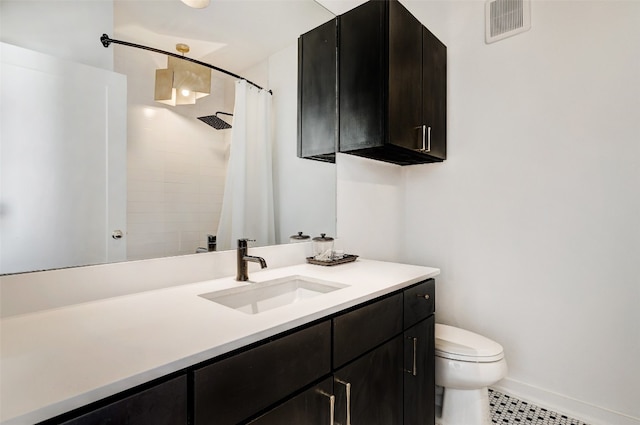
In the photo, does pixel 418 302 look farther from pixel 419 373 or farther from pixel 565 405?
pixel 565 405

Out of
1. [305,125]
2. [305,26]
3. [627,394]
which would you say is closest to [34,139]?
[305,125]

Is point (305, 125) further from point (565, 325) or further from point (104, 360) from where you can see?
point (565, 325)

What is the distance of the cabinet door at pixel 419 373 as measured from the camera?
1421mm

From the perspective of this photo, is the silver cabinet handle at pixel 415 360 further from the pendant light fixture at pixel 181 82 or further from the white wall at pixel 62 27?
the white wall at pixel 62 27

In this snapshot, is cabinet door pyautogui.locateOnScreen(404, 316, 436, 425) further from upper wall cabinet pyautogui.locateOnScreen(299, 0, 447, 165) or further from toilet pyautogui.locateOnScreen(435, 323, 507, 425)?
upper wall cabinet pyautogui.locateOnScreen(299, 0, 447, 165)

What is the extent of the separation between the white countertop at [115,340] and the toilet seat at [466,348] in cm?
84

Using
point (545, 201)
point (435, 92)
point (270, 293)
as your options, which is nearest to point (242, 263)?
point (270, 293)

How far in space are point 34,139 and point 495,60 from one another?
95.8 inches

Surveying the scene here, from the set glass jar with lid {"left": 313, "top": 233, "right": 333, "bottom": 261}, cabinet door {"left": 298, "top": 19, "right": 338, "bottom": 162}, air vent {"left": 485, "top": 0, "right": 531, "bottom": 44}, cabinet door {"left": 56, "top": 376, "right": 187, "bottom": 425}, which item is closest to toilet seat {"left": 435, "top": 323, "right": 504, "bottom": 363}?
glass jar with lid {"left": 313, "top": 233, "right": 333, "bottom": 261}

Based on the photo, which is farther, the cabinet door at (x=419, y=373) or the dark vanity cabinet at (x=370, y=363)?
the cabinet door at (x=419, y=373)

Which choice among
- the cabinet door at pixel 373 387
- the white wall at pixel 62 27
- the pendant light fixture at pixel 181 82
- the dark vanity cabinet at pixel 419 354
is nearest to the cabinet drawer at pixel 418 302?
the dark vanity cabinet at pixel 419 354

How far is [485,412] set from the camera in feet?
5.71

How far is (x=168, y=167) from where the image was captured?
1248 millimetres

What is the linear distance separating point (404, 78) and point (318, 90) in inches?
18.8
